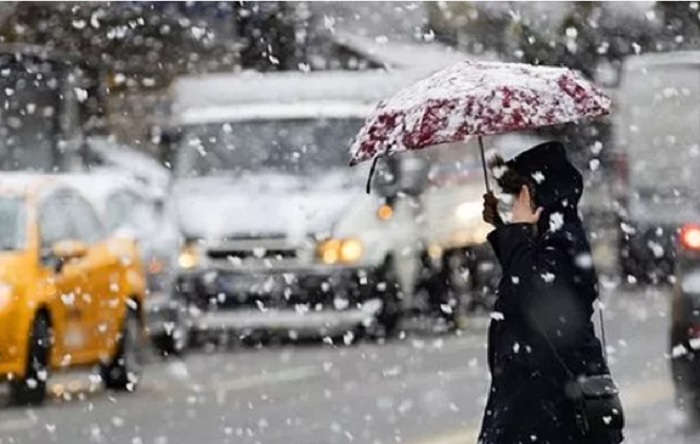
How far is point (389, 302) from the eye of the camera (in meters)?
21.8

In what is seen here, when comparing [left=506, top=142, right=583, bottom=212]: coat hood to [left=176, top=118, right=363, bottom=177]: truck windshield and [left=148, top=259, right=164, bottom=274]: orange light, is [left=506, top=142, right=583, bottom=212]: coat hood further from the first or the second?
[left=176, top=118, right=363, bottom=177]: truck windshield

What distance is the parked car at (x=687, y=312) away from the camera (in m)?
13.0

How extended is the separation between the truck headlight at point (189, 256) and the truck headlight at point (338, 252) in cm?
111

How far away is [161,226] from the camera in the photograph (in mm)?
21234

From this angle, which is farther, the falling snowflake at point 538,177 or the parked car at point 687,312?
the parked car at point 687,312

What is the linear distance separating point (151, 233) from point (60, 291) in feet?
15.3

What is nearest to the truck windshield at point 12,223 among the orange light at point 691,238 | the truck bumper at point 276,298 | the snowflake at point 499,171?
the truck bumper at point 276,298

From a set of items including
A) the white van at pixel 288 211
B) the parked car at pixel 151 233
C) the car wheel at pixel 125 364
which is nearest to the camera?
the car wheel at pixel 125 364

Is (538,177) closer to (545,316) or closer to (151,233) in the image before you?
(545,316)

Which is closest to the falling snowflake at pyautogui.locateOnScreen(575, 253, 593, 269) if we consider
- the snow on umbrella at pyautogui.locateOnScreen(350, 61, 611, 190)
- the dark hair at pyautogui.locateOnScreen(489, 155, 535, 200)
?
the dark hair at pyautogui.locateOnScreen(489, 155, 535, 200)

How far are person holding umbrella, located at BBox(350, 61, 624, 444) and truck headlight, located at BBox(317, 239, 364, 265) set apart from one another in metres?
13.7

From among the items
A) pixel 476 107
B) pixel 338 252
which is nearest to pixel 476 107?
pixel 476 107

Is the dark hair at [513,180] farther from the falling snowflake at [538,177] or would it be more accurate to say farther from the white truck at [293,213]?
the white truck at [293,213]

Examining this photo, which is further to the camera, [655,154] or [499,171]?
[655,154]
